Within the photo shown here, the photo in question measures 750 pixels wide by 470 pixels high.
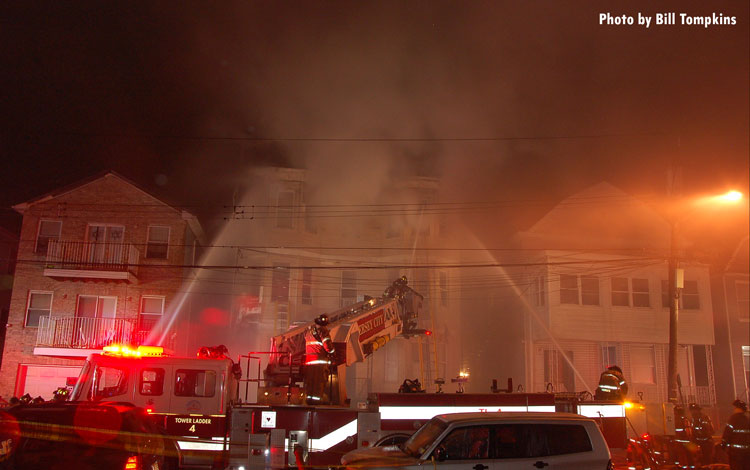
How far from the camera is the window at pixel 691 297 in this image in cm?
2384

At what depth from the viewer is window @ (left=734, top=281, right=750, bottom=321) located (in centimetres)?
2461

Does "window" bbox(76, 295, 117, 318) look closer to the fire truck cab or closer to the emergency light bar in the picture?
the emergency light bar

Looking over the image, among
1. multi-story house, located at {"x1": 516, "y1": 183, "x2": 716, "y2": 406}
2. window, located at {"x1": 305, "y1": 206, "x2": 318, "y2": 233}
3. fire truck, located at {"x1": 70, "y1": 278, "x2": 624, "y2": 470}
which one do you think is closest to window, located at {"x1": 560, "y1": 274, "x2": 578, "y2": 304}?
multi-story house, located at {"x1": 516, "y1": 183, "x2": 716, "y2": 406}

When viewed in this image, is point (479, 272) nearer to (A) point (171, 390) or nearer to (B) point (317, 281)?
(B) point (317, 281)

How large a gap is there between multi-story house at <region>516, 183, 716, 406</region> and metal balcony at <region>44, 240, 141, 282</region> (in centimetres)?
1486

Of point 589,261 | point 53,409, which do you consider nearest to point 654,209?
point 589,261

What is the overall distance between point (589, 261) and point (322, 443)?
15688mm

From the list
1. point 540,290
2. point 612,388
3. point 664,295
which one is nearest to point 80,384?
point 612,388

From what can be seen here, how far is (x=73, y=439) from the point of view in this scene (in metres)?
5.83

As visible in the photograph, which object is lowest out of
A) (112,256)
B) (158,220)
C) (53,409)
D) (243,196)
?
(53,409)

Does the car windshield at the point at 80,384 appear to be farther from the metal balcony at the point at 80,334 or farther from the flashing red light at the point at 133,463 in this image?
the metal balcony at the point at 80,334

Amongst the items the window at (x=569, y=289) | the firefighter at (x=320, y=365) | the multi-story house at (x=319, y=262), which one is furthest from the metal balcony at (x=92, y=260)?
the window at (x=569, y=289)

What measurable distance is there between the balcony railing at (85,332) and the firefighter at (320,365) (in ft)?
32.0

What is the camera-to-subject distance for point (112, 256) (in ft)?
65.3
